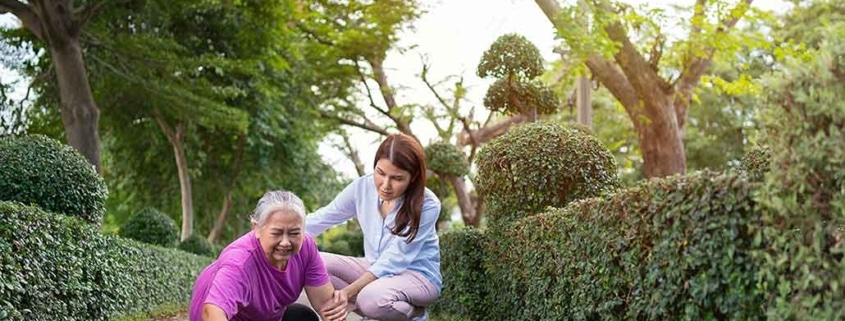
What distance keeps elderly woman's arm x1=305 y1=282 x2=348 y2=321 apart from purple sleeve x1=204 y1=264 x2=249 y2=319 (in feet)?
1.73

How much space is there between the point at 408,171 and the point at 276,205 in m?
1.41

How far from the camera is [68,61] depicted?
599 inches

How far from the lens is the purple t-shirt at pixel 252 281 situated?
4551 millimetres

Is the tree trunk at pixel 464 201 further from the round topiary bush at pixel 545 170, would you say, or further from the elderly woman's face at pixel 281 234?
the elderly woman's face at pixel 281 234

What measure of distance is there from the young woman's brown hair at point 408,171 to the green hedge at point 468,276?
2.22m

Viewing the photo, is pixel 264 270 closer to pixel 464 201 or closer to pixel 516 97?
pixel 516 97

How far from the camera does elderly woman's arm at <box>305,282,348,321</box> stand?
5.13 metres

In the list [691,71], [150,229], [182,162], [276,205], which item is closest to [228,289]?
[276,205]

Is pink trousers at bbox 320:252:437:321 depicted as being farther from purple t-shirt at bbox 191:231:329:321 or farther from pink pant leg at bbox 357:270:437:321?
purple t-shirt at bbox 191:231:329:321

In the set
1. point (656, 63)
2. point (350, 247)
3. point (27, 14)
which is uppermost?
point (27, 14)

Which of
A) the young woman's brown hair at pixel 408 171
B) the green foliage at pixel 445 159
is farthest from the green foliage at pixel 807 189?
the green foliage at pixel 445 159

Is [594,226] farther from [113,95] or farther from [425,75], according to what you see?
[425,75]

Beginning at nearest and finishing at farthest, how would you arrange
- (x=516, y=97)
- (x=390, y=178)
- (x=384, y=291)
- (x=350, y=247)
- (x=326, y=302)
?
(x=326, y=302)
(x=390, y=178)
(x=384, y=291)
(x=516, y=97)
(x=350, y=247)

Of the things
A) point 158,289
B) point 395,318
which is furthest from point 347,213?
point 158,289
